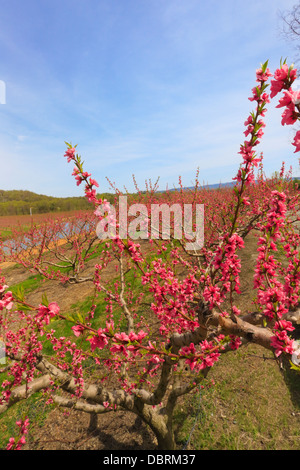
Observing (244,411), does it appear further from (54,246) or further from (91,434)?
(54,246)

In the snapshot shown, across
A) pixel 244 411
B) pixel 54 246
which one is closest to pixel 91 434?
pixel 244 411

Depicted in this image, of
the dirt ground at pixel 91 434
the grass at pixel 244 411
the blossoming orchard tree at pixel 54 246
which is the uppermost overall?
the blossoming orchard tree at pixel 54 246

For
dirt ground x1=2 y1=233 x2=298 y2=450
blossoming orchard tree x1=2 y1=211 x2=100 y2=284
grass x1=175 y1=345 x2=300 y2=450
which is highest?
blossoming orchard tree x1=2 y1=211 x2=100 y2=284

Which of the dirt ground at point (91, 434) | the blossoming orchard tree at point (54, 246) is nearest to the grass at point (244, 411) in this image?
the dirt ground at point (91, 434)

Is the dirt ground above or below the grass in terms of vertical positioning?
below

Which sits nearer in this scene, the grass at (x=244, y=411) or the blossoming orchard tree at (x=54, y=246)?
the grass at (x=244, y=411)

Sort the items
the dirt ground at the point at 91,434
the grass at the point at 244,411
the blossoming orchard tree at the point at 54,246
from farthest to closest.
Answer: the blossoming orchard tree at the point at 54,246 < the dirt ground at the point at 91,434 < the grass at the point at 244,411

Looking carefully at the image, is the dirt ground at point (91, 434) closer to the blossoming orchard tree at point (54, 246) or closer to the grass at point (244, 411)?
the grass at point (244, 411)

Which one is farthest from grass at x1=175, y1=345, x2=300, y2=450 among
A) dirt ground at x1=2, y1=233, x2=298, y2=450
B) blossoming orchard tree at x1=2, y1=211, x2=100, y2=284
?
blossoming orchard tree at x1=2, y1=211, x2=100, y2=284

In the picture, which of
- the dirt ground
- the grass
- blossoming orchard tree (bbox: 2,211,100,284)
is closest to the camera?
the grass

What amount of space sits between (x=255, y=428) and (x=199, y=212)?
21.4 feet

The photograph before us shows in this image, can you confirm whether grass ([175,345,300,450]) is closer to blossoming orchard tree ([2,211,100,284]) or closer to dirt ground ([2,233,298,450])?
dirt ground ([2,233,298,450])

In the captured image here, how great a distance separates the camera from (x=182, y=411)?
3.81 m
